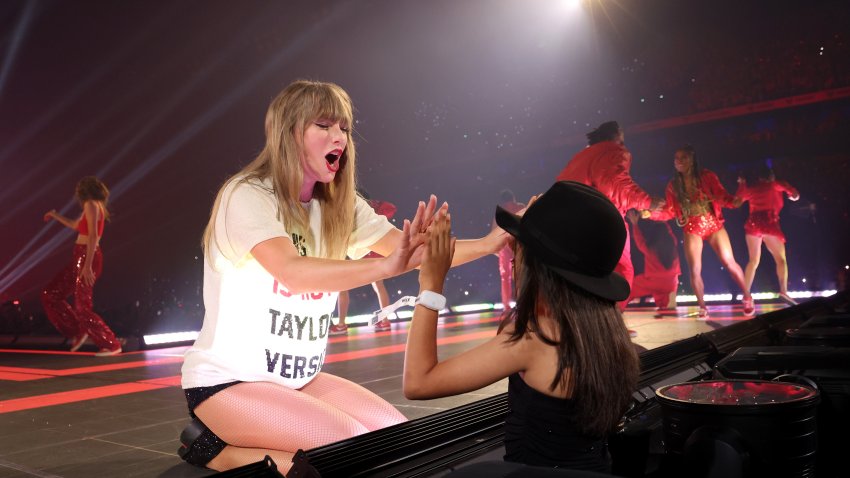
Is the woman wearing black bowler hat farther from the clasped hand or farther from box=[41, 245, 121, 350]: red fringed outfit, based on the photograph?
box=[41, 245, 121, 350]: red fringed outfit

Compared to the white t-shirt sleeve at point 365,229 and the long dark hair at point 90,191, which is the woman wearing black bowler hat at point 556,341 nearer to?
the white t-shirt sleeve at point 365,229

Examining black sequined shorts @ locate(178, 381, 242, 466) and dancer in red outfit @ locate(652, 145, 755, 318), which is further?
dancer in red outfit @ locate(652, 145, 755, 318)

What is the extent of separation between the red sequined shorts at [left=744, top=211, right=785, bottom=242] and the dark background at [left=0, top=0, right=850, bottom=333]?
3863mm

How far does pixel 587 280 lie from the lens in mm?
1569

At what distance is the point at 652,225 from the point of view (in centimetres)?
1068

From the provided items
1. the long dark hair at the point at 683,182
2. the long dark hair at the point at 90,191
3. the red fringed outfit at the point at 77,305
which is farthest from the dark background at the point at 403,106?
the long dark hair at the point at 683,182

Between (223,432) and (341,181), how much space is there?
850 mm

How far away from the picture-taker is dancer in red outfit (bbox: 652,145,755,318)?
775 cm

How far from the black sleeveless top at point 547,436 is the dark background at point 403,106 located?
6.95 metres

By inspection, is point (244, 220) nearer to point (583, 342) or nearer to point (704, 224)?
point (583, 342)

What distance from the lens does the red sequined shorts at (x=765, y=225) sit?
8.63 meters

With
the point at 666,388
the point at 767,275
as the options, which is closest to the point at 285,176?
the point at 666,388

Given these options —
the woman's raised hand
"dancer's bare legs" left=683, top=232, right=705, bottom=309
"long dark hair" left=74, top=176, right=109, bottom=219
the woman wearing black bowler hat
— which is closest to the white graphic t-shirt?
the woman's raised hand

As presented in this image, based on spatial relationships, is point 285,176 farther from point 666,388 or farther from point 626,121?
point 626,121
